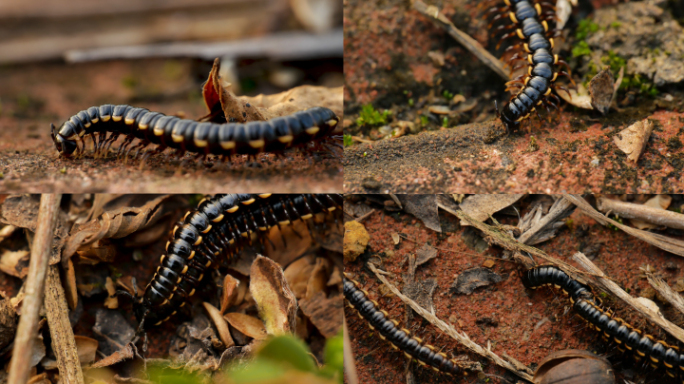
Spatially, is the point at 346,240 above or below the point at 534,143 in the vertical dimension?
below

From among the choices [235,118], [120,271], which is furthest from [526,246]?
[120,271]

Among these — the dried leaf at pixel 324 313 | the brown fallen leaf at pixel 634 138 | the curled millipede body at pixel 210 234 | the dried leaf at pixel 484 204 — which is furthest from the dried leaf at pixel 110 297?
the brown fallen leaf at pixel 634 138

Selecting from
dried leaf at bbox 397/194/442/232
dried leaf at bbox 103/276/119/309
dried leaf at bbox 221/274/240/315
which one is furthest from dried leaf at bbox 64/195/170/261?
dried leaf at bbox 397/194/442/232

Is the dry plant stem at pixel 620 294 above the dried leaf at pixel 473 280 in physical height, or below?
below

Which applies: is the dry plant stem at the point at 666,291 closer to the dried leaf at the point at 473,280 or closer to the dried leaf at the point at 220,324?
the dried leaf at the point at 473,280

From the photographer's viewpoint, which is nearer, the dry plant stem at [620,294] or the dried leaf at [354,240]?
the dry plant stem at [620,294]

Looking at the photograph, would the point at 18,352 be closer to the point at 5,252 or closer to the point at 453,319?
the point at 5,252
